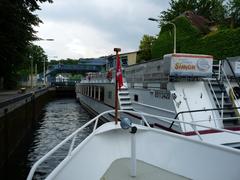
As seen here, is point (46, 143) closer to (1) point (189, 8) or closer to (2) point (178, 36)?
(2) point (178, 36)

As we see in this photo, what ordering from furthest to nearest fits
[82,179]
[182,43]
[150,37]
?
[150,37] < [182,43] < [82,179]

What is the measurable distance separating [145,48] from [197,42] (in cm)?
2415

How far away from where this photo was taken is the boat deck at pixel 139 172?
218 inches

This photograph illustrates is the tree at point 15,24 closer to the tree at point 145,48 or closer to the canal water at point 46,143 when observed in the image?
the canal water at point 46,143

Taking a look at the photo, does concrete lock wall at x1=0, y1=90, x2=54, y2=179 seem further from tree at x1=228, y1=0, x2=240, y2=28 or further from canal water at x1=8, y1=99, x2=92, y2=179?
tree at x1=228, y1=0, x2=240, y2=28

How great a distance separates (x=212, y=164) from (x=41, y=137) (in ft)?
45.5

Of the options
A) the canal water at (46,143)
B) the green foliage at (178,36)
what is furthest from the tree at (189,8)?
the canal water at (46,143)

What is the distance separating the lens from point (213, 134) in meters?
10.0

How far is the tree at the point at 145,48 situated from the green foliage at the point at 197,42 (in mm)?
4381

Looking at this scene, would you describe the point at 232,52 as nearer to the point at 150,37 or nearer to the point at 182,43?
the point at 182,43

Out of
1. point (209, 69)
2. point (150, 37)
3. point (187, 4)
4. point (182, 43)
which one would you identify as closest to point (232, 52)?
point (182, 43)

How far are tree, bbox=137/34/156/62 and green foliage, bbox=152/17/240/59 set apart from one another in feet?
14.4

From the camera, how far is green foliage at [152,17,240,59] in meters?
30.5

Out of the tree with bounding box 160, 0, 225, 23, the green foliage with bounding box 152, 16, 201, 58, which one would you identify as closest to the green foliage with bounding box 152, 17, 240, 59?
the green foliage with bounding box 152, 16, 201, 58
